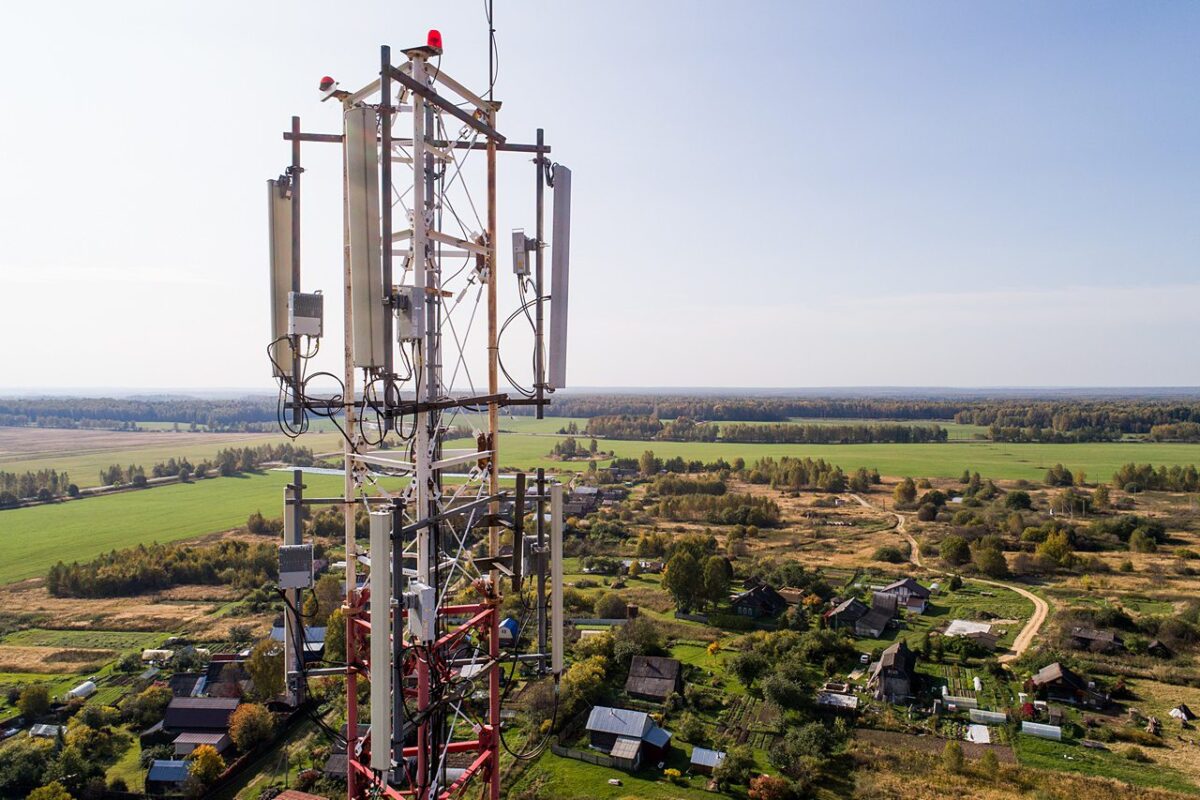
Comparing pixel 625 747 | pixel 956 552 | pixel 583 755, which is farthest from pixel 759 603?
pixel 956 552

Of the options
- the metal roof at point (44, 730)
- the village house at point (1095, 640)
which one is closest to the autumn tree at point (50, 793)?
the metal roof at point (44, 730)

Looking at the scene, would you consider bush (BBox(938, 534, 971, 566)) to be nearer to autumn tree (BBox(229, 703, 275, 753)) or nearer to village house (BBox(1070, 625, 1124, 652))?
village house (BBox(1070, 625, 1124, 652))

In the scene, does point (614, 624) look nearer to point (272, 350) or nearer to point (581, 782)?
point (581, 782)

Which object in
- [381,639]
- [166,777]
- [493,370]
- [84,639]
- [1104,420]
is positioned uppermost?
[493,370]

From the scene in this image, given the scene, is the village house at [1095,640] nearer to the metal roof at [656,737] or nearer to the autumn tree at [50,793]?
the metal roof at [656,737]

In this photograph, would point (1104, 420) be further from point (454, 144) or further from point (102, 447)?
point (102, 447)

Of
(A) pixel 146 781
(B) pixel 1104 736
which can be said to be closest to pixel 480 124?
(A) pixel 146 781
